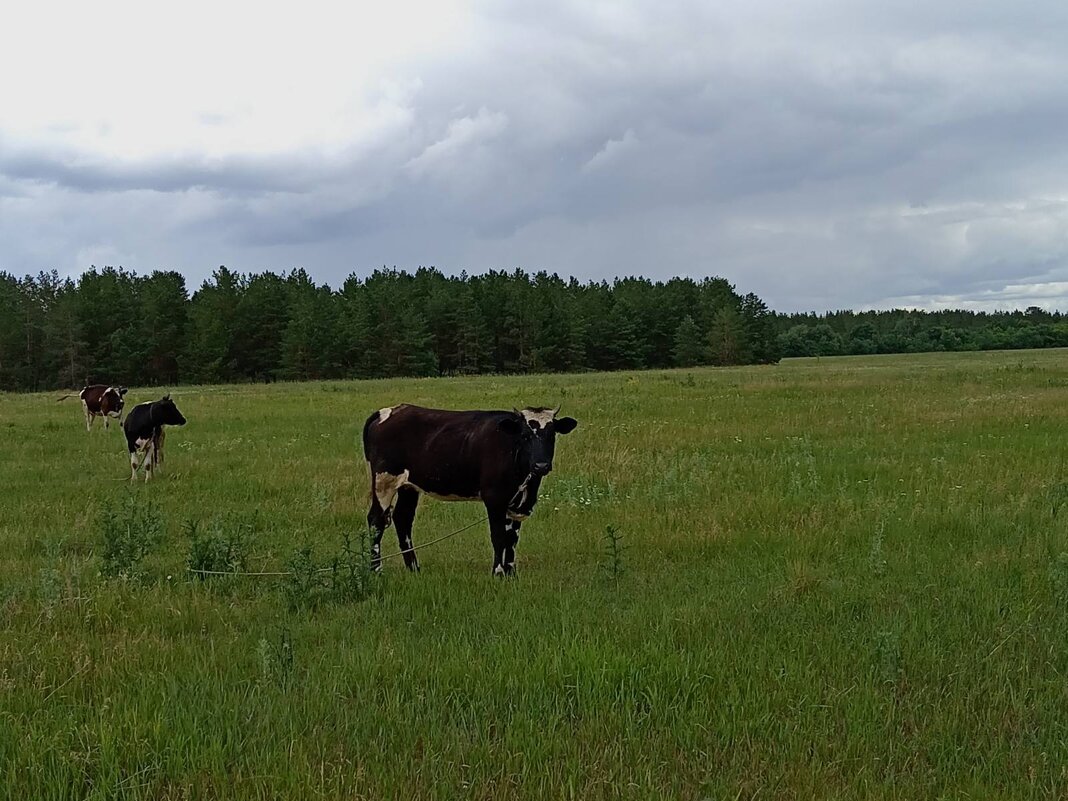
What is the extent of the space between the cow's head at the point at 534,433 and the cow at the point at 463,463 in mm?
10

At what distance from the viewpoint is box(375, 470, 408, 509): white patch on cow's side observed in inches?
368

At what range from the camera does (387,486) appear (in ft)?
30.9

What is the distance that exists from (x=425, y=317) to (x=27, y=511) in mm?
75532

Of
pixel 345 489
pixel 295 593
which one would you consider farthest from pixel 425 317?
pixel 295 593

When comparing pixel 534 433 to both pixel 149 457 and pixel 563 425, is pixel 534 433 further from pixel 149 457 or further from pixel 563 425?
pixel 149 457

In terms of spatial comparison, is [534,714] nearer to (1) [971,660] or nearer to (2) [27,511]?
(1) [971,660]

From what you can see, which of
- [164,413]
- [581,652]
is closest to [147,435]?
[164,413]

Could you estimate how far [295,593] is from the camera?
7.00m

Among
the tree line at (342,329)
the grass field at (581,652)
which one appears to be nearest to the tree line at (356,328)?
the tree line at (342,329)

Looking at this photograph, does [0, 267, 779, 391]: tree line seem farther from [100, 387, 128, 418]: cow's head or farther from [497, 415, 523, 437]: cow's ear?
[497, 415, 523, 437]: cow's ear

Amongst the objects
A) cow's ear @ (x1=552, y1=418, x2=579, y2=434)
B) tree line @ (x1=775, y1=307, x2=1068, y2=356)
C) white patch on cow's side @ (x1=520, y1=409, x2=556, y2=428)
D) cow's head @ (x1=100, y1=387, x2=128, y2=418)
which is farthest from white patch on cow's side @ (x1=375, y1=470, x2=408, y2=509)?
tree line @ (x1=775, y1=307, x2=1068, y2=356)

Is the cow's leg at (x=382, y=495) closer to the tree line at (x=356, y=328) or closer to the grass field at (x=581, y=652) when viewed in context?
the grass field at (x=581, y=652)

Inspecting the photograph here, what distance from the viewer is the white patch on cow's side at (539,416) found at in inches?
331

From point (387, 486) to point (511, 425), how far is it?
190 centimetres
